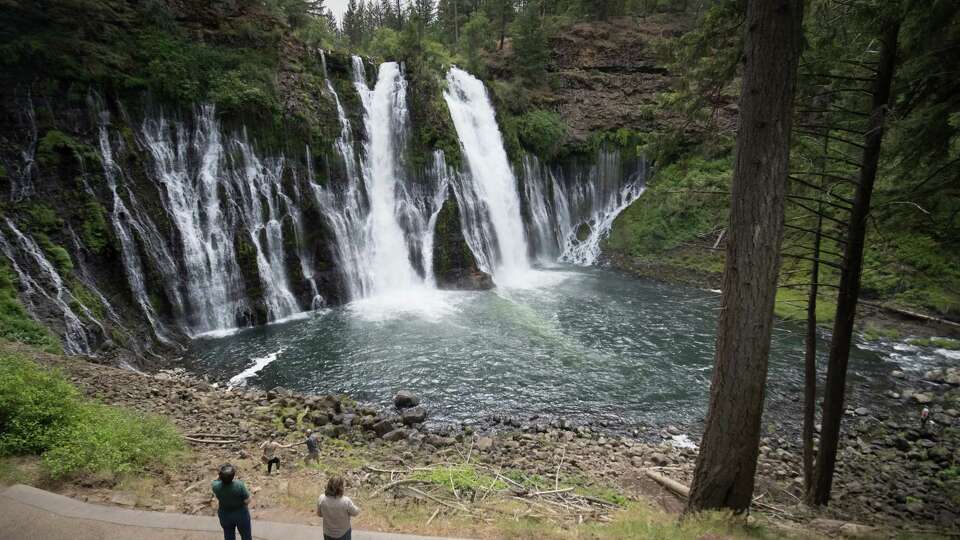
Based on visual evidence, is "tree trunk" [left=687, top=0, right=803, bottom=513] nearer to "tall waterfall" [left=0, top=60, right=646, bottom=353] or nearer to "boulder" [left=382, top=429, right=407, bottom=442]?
"boulder" [left=382, top=429, right=407, bottom=442]

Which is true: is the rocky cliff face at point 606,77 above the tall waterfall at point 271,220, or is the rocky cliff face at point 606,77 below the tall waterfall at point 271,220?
above

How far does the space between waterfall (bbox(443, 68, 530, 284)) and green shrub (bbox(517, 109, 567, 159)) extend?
262 centimetres

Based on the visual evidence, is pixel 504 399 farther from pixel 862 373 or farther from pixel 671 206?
pixel 862 373

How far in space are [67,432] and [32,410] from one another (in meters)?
0.58

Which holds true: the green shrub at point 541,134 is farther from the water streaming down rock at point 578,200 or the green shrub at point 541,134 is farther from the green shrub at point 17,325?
the green shrub at point 17,325

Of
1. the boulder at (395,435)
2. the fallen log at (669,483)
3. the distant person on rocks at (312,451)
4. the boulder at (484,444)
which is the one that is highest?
the distant person on rocks at (312,451)

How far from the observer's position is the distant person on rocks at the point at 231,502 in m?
4.60

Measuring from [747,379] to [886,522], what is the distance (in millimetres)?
4772

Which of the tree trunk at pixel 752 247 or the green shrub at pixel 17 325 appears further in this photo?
the green shrub at pixel 17 325

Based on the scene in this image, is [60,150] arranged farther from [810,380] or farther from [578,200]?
[578,200]

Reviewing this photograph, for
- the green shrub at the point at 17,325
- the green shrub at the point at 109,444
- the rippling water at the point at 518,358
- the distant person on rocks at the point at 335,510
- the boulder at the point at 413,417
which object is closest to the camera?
the distant person on rocks at the point at 335,510

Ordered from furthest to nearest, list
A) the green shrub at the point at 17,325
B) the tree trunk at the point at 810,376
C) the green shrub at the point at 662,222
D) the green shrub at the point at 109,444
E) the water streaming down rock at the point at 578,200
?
the water streaming down rock at the point at 578,200, the green shrub at the point at 662,222, the green shrub at the point at 17,325, the tree trunk at the point at 810,376, the green shrub at the point at 109,444

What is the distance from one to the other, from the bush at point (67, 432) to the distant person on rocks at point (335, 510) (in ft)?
11.7

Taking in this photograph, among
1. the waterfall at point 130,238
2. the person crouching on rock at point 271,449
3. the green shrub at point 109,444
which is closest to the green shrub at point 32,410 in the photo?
the green shrub at point 109,444
